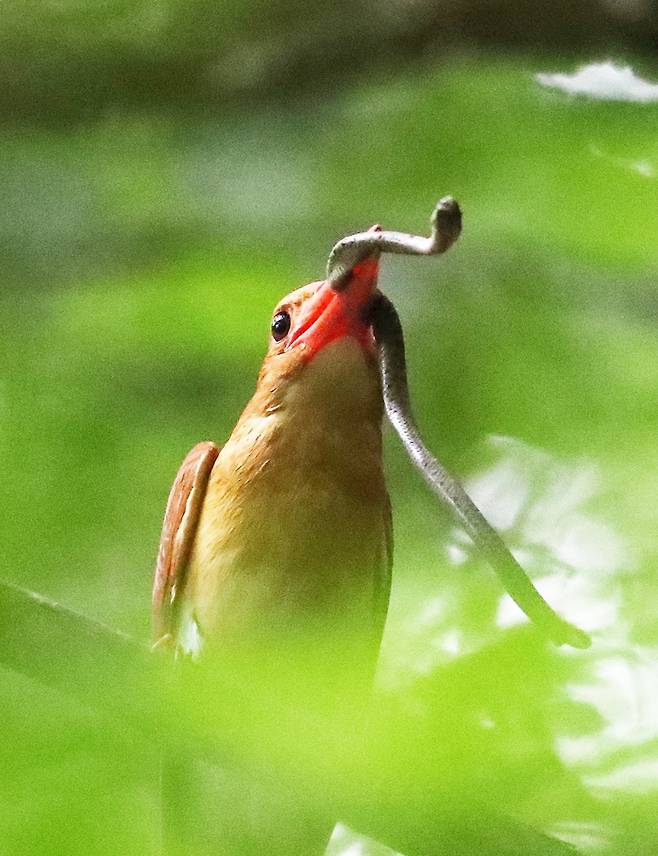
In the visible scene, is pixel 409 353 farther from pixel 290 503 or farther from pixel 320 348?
pixel 290 503

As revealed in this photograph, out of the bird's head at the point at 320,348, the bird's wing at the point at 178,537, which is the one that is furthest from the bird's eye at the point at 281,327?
the bird's wing at the point at 178,537

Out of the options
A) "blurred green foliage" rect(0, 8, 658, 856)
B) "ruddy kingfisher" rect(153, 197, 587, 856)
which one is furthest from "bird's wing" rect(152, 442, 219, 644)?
"blurred green foliage" rect(0, 8, 658, 856)

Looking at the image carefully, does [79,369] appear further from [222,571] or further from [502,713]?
[222,571]

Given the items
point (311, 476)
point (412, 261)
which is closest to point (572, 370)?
point (311, 476)

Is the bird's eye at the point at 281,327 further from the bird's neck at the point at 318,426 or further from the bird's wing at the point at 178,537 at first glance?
the bird's wing at the point at 178,537

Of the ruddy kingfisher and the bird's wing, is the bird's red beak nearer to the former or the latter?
the ruddy kingfisher

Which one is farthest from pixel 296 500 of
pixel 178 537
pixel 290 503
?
pixel 178 537
